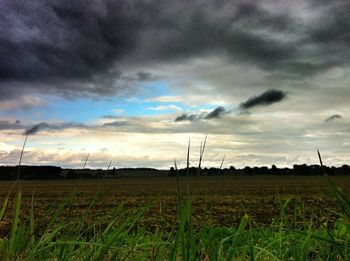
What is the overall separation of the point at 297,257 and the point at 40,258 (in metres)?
1.26

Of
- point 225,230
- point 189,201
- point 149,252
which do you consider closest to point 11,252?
point 149,252

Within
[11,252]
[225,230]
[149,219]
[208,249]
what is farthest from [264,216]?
[11,252]

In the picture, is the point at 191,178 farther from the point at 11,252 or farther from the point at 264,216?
the point at 264,216

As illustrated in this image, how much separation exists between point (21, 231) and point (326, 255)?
5.28 feet

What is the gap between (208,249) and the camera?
2.73 meters

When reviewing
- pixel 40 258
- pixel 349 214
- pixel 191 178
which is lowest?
pixel 40 258

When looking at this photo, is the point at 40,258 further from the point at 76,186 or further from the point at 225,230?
the point at 225,230

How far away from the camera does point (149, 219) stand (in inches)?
359

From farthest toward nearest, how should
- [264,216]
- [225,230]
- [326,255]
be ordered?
[264,216] < [225,230] < [326,255]

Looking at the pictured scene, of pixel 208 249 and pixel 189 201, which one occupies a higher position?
pixel 189 201

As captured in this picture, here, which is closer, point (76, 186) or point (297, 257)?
point (76, 186)

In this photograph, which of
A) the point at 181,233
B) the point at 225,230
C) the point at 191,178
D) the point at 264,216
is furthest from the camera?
the point at 264,216

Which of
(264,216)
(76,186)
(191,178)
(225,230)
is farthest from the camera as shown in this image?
(264,216)

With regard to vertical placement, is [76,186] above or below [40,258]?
above
